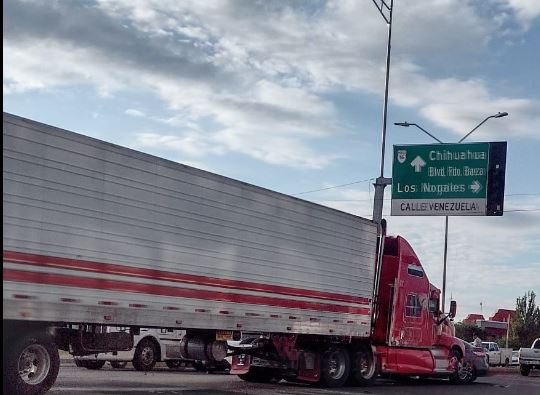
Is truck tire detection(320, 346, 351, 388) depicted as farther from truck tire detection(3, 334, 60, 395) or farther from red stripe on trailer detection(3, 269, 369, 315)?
truck tire detection(3, 334, 60, 395)

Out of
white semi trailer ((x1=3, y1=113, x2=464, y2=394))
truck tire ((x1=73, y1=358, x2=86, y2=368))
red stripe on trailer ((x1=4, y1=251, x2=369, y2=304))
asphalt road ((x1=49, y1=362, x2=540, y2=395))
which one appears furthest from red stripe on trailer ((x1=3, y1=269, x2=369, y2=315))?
truck tire ((x1=73, y1=358, x2=86, y2=368))

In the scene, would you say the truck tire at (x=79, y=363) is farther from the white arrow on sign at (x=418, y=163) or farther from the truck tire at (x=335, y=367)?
the white arrow on sign at (x=418, y=163)

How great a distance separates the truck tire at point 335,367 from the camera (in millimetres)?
18531

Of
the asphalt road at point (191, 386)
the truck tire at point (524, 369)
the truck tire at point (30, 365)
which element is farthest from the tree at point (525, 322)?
the truck tire at point (30, 365)

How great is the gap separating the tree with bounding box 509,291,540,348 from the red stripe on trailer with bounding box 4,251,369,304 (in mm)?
60674

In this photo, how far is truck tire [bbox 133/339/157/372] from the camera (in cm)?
1880

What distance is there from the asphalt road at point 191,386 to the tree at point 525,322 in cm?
5494

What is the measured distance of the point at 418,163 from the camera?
24.6 m

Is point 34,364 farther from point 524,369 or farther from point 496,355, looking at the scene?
point 496,355

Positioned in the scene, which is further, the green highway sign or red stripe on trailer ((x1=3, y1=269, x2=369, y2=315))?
the green highway sign

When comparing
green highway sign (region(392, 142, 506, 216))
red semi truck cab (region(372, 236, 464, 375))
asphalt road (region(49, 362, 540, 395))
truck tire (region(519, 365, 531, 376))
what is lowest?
asphalt road (region(49, 362, 540, 395))

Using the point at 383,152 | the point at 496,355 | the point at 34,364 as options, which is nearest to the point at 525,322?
the point at 496,355

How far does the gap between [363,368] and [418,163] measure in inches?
287

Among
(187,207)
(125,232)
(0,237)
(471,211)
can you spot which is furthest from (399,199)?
(0,237)
